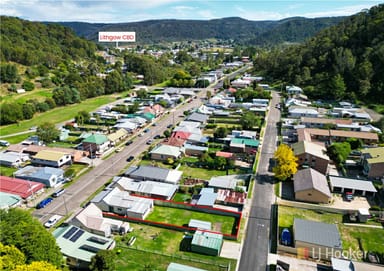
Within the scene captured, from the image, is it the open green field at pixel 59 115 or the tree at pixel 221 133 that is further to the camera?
the open green field at pixel 59 115

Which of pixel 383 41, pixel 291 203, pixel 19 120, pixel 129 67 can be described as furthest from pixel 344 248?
pixel 129 67

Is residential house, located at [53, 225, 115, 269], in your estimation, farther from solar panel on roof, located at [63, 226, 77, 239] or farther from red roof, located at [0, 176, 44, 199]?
red roof, located at [0, 176, 44, 199]

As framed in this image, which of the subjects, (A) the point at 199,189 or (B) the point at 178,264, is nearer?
(B) the point at 178,264

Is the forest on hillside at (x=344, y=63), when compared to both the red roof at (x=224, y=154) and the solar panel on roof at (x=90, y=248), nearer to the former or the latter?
the red roof at (x=224, y=154)

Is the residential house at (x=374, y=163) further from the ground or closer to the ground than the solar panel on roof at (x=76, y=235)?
further from the ground

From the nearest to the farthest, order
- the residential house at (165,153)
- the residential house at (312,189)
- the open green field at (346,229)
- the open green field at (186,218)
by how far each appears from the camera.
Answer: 1. the open green field at (346,229)
2. the open green field at (186,218)
3. the residential house at (312,189)
4. the residential house at (165,153)

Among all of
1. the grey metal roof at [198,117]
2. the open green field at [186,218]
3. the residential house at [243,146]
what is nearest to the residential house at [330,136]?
the residential house at [243,146]

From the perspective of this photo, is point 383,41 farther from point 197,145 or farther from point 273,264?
point 273,264
